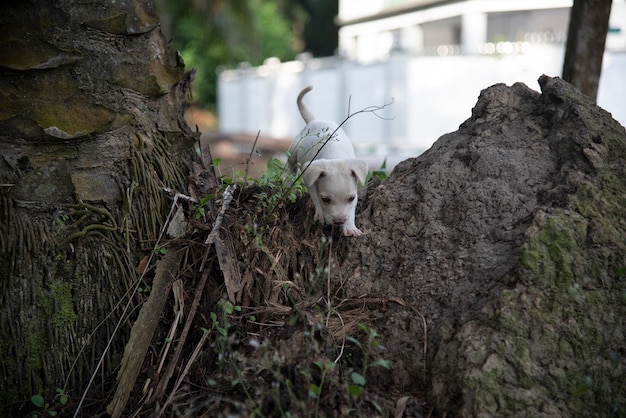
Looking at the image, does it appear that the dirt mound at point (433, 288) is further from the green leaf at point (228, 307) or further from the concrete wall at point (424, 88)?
the concrete wall at point (424, 88)

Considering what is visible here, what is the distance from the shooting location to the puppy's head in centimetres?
383

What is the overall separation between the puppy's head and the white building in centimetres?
356

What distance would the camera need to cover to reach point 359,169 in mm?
4113

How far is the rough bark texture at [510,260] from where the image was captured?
9.80ft

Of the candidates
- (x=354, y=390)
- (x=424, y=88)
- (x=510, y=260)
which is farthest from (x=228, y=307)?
(x=424, y=88)

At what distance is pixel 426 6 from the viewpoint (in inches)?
942

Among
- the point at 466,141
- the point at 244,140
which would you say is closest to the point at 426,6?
the point at 244,140

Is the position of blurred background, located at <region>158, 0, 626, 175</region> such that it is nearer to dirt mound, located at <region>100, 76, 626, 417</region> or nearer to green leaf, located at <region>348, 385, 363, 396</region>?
dirt mound, located at <region>100, 76, 626, 417</region>

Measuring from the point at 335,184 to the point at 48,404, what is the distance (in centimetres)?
191

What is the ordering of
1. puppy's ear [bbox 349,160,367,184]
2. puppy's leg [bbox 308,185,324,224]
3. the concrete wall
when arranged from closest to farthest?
puppy's leg [bbox 308,185,324,224] → puppy's ear [bbox 349,160,367,184] → the concrete wall

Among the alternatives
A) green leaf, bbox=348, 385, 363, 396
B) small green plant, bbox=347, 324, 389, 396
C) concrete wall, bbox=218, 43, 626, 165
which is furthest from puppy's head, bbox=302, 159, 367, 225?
concrete wall, bbox=218, 43, 626, 165

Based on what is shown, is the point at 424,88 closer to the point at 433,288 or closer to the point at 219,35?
the point at 433,288

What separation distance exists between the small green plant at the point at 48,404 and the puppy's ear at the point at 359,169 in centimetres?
199

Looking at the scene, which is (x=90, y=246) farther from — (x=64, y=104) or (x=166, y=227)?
(x=64, y=104)
